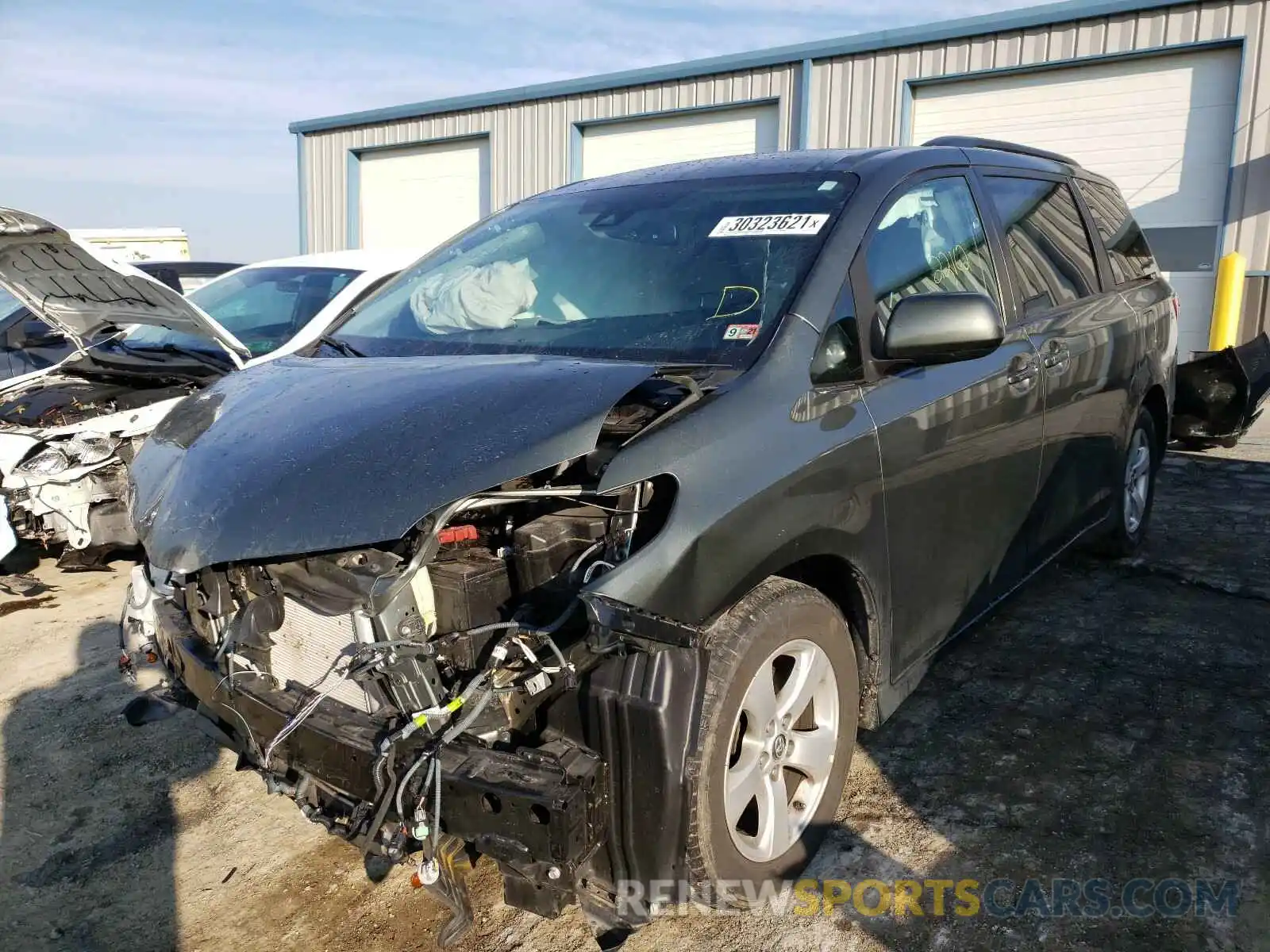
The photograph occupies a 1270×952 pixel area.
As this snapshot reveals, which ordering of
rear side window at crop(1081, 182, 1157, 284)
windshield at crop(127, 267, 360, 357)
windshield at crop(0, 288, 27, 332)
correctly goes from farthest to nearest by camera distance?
windshield at crop(0, 288, 27, 332)
windshield at crop(127, 267, 360, 357)
rear side window at crop(1081, 182, 1157, 284)

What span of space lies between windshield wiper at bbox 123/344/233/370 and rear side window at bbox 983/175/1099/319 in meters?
4.08

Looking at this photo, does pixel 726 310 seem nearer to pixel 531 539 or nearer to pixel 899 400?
pixel 899 400

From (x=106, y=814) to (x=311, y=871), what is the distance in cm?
82

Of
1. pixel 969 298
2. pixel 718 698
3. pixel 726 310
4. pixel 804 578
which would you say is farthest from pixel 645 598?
pixel 969 298

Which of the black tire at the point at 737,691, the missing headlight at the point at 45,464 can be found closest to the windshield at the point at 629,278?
the black tire at the point at 737,691

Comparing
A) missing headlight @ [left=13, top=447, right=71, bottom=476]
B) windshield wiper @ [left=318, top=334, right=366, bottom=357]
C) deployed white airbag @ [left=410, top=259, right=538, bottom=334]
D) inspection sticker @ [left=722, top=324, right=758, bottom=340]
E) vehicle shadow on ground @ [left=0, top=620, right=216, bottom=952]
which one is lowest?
vehicle shadow on ground @ [left=0, top=620, right=216, bottom=952]

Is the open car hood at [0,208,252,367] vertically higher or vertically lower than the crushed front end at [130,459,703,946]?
higher

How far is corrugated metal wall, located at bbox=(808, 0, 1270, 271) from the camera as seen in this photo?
30.9 feet

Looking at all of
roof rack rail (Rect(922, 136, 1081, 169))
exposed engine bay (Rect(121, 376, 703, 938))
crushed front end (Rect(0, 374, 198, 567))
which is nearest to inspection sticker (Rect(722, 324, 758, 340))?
exposed engine bay (Rect(121, 376, 703, 938))

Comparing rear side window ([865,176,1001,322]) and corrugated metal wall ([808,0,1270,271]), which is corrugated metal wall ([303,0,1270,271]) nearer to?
corrugated metal wall ([808,0,1270,271])

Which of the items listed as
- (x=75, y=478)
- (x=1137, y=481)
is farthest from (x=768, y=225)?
(x=75, y=478)

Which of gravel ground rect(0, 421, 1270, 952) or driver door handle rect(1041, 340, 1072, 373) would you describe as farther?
driver door handle rect(1041, 340, 1072, 373)

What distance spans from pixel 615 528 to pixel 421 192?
15059 mm

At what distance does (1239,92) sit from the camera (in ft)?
31.1
